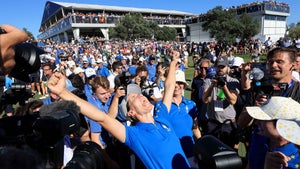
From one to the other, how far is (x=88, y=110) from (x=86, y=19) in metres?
48.0

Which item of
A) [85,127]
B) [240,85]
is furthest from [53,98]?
[240,85]

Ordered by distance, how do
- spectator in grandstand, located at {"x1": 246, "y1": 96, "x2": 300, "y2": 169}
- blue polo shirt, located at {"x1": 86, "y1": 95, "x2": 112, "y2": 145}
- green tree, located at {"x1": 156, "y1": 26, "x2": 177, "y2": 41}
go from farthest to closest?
green tree, located at {"x1": 156, "y1": 26, "x2": 177, "y2": 41} → blue polo shirt, located at {"x1": 86, "y1": 95, "x2": 112, "y2": 145} → spectator in grandstand, located at {"x1": 246, "y1": 96, "x2": 300, "y2": 169}

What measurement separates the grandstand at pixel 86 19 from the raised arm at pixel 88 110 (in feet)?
151

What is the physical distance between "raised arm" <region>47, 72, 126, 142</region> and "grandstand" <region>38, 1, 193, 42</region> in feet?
151

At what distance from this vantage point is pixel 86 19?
153 feet

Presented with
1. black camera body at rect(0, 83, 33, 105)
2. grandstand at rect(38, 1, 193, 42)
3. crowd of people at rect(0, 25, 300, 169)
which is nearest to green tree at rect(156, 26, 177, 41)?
grandstand at rect(38, 1, 193, 42)

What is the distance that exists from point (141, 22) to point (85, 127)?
3977 cm

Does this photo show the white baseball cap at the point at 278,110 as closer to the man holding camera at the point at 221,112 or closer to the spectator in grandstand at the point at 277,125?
the spectator in grandstand at the point at 277,125

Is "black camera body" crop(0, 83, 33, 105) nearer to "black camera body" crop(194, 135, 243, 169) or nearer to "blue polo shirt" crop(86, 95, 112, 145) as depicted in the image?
"black camera body" crop(194, 135, 243, 169)

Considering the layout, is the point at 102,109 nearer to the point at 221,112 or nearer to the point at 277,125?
the point at 221,112

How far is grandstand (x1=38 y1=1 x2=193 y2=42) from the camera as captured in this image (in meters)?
46.4

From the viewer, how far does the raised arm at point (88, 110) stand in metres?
2.03

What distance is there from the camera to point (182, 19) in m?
61.1

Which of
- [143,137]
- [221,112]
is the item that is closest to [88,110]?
[143,137]
